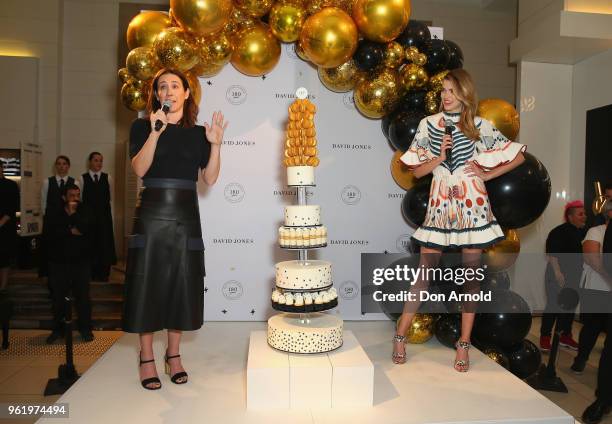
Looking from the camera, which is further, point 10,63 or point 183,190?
point 10,63

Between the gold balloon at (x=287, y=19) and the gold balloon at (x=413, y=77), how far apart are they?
2.75 feet

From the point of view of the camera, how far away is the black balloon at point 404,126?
3.61m

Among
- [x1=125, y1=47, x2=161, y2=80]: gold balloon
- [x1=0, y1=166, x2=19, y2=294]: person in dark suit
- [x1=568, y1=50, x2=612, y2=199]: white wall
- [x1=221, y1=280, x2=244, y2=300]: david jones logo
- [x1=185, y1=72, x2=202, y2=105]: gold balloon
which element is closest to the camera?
[x1=125, y1=47, x2=161, y2=80]: gold balloon

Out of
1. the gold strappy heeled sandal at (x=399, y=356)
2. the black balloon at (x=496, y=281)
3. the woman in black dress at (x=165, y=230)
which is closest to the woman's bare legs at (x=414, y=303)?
the gold strappy heeled sandal at (x=399, y=356)

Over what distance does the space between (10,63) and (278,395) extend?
7.49 meters

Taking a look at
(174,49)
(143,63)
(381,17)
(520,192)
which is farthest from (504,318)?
(143,63)

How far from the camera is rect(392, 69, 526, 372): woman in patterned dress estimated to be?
2.95 meters

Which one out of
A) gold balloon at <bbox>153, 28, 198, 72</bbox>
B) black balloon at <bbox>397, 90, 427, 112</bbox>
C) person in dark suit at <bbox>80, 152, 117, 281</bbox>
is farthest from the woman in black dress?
person in dark suit at <bbox>80, 152, 117, 281</bbox>

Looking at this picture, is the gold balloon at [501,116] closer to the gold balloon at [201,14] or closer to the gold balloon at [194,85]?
the gold balloon at [201,14]

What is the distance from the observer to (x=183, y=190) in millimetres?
2705

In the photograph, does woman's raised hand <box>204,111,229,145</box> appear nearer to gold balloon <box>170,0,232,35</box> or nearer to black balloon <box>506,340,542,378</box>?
gold balloon <box>170,0,232,35</box>

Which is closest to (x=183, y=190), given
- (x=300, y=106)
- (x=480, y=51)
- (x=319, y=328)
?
(x=300, y=106)

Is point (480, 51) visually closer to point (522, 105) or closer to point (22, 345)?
point (522, 105)

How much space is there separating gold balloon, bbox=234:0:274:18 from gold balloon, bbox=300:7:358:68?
0.33 metres
